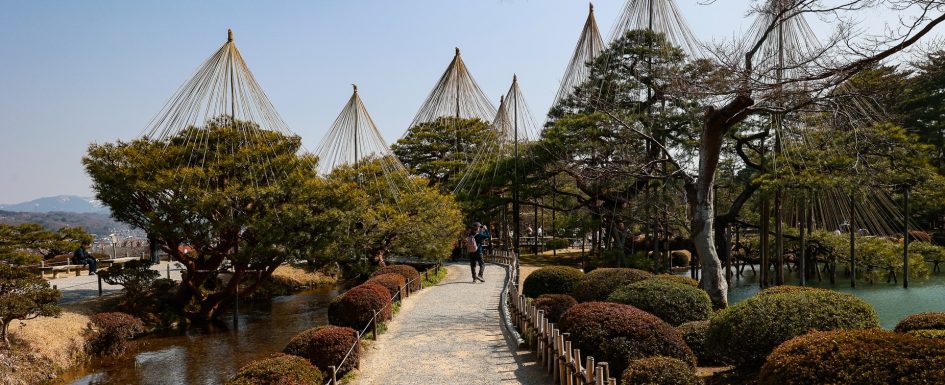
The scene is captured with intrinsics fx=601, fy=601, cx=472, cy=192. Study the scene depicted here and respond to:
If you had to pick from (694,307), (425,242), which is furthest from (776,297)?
(425,242)

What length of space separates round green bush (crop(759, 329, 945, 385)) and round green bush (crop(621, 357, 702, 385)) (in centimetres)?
90

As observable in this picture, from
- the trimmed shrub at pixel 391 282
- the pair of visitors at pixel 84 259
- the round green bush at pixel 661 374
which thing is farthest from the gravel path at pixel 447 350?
the pair of visitors at pixel 84 259

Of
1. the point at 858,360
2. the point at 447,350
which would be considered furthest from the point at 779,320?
the point at 447,350

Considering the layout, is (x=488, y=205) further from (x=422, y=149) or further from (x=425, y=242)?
(x=425, y=242)

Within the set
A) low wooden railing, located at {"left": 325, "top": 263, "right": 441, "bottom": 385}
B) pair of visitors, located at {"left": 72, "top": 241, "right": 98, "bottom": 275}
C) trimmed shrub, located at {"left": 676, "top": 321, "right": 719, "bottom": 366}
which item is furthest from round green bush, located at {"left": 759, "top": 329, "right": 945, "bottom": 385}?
pair of visitors, located at {"left": 72, "top": 241, "right": 98, "bottom": 275}

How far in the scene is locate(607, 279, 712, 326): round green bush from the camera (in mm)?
11852

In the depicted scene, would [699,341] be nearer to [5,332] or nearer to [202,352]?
[202,352]

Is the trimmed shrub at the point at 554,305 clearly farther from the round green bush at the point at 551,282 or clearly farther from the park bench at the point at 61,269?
the park bench at the point at 61,269

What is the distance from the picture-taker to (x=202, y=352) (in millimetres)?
15695

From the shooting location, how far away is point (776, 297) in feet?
30.1

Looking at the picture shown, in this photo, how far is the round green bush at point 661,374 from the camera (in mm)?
7453

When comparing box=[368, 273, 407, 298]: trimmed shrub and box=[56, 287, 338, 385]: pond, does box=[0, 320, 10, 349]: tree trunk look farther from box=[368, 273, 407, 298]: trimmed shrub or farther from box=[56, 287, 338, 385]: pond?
box=[368, 273, 407, 298]: trimmed shrub

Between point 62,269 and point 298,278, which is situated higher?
point 62,269

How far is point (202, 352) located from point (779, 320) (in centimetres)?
1366
